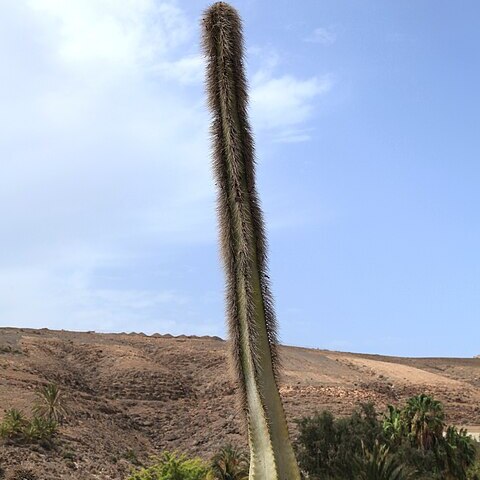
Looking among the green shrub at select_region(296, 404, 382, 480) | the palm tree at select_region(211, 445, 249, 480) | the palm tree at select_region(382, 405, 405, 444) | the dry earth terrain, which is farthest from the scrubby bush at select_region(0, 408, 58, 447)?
the palm tree at select_region(382, 405, 405, 444)

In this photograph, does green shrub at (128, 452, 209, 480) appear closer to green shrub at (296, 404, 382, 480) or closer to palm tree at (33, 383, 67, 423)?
green shrub at (296, 404, 382, 480)

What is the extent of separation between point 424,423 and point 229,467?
9605 millimetres

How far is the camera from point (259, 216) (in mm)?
14188

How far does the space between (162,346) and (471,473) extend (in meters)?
50.2

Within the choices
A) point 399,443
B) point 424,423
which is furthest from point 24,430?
point 424,423

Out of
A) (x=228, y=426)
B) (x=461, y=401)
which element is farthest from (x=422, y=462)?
(x=461, y=401)

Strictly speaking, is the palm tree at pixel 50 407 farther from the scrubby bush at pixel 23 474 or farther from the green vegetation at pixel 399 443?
the green vegetation at pixel 399 443

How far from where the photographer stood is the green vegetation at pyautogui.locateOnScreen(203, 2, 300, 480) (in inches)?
493

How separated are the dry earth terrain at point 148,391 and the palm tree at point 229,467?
1500 millimetres

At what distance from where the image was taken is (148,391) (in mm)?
63594

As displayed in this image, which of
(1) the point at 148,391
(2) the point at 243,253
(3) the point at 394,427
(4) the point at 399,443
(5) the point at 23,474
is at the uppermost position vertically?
(2) the point at 243,253

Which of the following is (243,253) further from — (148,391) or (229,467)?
(148,391)

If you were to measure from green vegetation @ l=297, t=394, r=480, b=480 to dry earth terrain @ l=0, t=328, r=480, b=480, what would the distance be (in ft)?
13.8

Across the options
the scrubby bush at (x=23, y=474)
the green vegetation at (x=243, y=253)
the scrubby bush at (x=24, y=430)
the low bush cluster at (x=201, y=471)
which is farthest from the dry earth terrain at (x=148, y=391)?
the green vegetation at (x=243, y=253)
